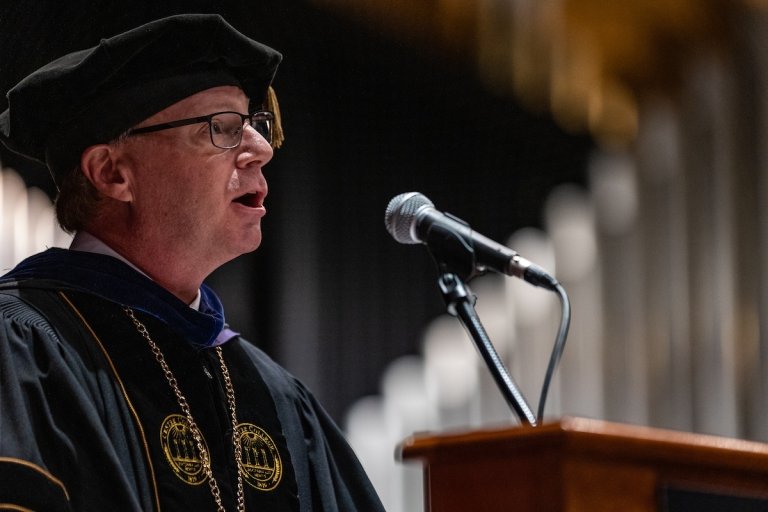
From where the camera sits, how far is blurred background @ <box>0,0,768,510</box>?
12.4 ft

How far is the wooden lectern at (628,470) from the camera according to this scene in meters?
1.21

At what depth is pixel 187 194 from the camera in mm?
2088

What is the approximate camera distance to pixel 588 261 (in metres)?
4.80

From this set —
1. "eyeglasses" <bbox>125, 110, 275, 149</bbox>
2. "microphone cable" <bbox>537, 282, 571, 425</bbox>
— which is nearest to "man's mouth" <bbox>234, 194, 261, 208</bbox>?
"eyeglasses" <bbox>125, 110, 275, 149</bbox>

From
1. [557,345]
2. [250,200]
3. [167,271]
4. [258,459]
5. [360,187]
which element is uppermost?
[360,187]

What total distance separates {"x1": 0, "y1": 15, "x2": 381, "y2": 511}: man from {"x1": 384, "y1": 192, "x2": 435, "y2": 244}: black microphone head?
317 mm

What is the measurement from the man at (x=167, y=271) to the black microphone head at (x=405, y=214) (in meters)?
0.32

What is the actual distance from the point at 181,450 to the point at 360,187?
7.02ft

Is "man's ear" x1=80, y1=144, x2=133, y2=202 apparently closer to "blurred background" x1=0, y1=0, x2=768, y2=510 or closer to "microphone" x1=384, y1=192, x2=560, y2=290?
"microphone" x1=384, y1=192, x2=560, y2=290

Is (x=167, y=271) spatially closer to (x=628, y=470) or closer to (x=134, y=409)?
(x=134, y=409)

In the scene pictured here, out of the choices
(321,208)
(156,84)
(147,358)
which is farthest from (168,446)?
(321,208)

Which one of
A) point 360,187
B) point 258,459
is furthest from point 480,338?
point 360,187

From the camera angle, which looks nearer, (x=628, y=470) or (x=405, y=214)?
(x=628, y=470)

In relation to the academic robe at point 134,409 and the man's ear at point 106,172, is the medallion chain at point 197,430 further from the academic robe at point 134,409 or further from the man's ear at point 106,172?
the man's ear at point 106,172
